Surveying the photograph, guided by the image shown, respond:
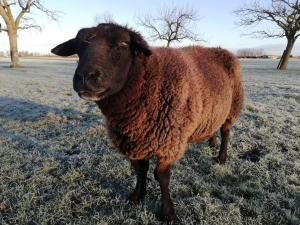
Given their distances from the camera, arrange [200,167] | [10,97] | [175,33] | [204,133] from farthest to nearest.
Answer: [175,33] < [10,97] < [200,167] < [204,133]

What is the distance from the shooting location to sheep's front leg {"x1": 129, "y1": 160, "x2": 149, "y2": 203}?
420cm

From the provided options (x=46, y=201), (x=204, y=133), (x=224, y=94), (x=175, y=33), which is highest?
(x=175, y=33)

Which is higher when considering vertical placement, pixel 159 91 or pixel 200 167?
pixel 159 91

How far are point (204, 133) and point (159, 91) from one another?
1328mm

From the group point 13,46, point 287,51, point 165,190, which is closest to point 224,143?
point 165,190

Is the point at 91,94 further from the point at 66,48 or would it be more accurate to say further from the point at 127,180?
the point at 127,180

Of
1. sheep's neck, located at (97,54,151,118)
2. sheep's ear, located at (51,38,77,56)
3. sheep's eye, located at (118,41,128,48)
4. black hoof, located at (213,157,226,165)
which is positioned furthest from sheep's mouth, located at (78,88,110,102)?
black hoof, located at (213,157,226,165)

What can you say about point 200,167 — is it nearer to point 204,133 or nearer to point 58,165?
point 204,133

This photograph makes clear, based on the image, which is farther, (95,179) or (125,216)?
(95,179)

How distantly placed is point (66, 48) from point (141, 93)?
1.10 m

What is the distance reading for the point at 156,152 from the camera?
149 inches

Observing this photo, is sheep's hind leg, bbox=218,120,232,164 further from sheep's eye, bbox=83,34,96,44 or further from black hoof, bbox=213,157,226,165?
sheep's eye, bbox=83,34,96,44

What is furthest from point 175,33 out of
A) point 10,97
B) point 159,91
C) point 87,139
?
point 159,91

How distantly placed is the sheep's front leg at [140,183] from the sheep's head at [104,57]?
4.00 feet
